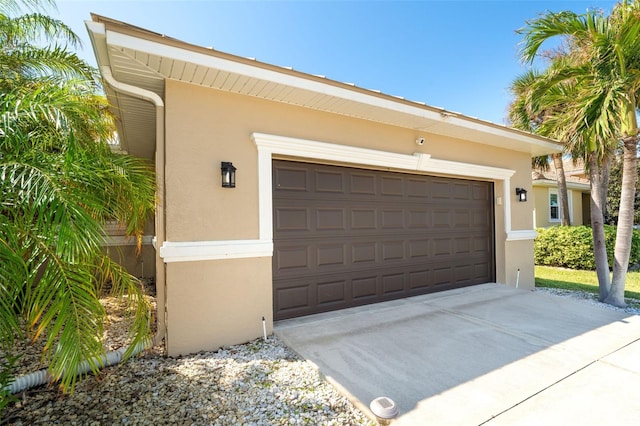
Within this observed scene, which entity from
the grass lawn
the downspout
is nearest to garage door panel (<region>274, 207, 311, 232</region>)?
the downspout

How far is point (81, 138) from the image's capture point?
2793mm

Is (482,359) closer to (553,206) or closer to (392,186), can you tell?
(392,186)

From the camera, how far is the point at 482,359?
360 centimetres

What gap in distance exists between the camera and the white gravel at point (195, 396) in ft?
8.48

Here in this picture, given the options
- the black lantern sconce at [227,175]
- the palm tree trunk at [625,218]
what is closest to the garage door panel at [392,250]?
the black lantern sconce at [227,175]

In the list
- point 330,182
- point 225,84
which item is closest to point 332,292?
point 330,182

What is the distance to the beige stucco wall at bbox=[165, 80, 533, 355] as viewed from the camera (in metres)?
3.84

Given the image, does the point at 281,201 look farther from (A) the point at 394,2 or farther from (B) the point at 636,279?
(B) the point at 636,279

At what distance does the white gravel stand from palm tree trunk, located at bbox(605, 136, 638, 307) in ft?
20.8

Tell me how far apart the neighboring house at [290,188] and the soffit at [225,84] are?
0.07 ft

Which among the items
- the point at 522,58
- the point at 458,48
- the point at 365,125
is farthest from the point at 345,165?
the point at 458,48

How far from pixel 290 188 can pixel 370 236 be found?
5.86ft

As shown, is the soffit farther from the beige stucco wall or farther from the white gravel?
the white gravel

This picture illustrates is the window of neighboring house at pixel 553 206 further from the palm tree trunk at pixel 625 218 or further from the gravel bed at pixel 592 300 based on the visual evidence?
the palm tree trunk at pixel 625 218
